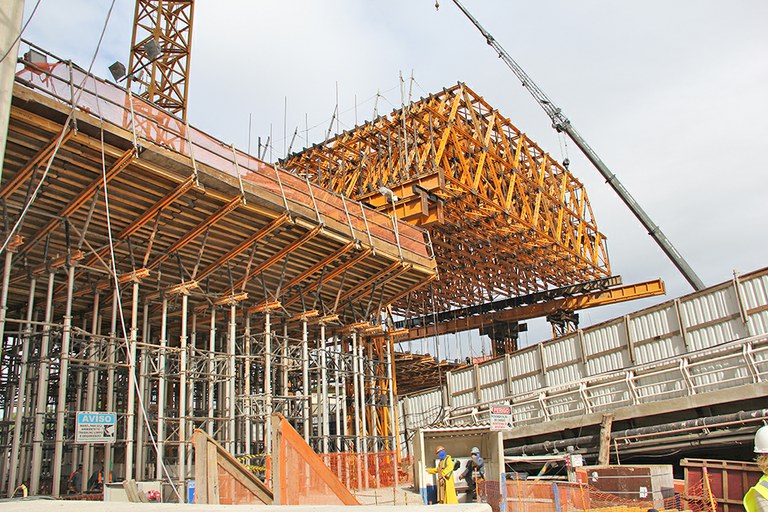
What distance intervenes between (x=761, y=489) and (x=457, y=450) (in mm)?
14773

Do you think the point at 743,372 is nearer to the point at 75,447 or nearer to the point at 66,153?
the point at 66,153

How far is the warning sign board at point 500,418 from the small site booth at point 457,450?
327 cm

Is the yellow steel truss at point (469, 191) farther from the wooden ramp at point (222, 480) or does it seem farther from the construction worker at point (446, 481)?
the wooden ramp at point (222, 480)

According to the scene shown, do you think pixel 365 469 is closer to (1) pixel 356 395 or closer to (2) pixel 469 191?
(1) pixel 356 395

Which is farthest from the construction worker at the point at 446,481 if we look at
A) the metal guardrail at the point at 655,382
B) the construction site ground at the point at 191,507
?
the construction site ground at the point at 191,507

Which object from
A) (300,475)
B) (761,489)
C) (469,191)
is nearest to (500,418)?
(300,475)

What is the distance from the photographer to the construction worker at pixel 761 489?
493 cm

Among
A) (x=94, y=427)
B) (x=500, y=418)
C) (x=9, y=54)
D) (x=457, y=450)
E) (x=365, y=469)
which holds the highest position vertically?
(x=9, y=54)

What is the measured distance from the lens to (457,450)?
1916cm

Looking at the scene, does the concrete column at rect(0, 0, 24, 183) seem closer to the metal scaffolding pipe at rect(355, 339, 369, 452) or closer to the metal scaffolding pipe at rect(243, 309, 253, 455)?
the metal scaffolding pipe at rect(243, 309, 253, 455)

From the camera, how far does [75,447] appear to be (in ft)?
70.6

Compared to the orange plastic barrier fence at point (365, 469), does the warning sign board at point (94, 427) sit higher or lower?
higher

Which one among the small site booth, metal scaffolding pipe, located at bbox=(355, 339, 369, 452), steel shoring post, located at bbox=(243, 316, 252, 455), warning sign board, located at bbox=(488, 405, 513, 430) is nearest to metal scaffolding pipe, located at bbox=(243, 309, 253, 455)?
steel shoring post, located at bbox=(243, 316, 252, 455)

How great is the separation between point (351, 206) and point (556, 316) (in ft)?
84.1
